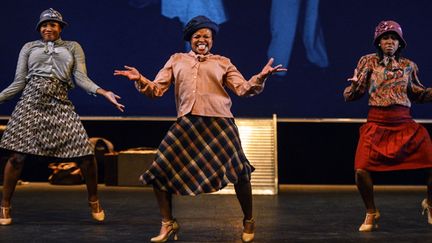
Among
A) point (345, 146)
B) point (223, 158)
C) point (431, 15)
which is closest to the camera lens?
point (223, 158)

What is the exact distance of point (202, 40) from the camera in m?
5.32

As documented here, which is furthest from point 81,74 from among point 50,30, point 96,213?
point 96,213

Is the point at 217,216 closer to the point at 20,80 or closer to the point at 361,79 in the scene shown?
the point at 361,79

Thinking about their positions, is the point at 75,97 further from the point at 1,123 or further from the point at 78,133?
the point at 78,133

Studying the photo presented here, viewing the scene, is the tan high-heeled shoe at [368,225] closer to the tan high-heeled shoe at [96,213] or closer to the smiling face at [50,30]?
the tan high-heeled shoe at [96,213]

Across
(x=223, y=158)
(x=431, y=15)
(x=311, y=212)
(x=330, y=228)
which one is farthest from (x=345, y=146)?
(x=223, y=158)

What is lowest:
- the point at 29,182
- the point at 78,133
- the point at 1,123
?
the point at 29,182

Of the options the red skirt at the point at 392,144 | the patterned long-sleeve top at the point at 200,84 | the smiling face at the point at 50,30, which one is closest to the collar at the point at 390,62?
the red skirt at the point at 392,144

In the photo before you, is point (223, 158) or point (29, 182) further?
point (29, 182)

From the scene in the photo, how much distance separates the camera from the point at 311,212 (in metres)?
6.79

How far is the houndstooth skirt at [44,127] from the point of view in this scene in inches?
237

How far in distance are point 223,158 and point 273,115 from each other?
3047 mm

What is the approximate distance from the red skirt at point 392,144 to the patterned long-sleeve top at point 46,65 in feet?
5.99

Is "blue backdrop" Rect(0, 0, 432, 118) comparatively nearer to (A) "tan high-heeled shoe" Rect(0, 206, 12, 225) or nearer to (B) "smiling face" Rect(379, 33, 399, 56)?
(B) "smiling face" Rect(379, 33, 399, 56)
